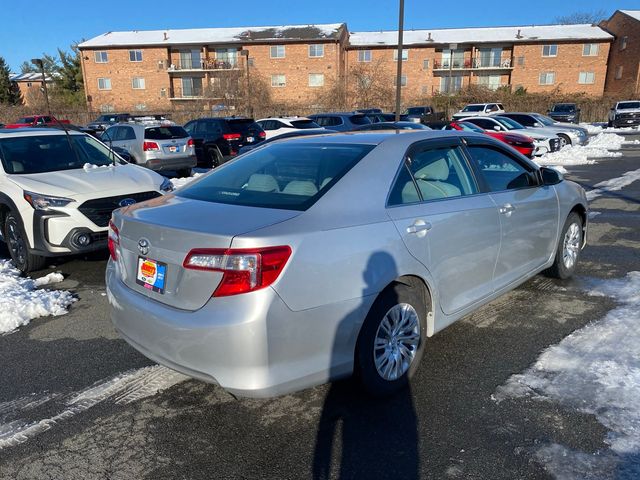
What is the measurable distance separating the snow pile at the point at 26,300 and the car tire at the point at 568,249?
4.84 meters

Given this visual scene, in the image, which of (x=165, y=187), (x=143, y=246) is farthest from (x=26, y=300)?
(x=143, y=246)

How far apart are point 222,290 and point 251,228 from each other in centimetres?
34

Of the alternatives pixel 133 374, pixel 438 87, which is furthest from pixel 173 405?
pixel 438 87

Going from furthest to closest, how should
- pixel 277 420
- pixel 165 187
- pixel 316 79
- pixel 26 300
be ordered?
pixel 316 79 < pixel 165 187 < pixel 26 300 < pixel 277 420

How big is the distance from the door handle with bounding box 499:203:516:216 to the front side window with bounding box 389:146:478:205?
0.94 ft

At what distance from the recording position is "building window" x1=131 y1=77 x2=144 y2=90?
2232 inches

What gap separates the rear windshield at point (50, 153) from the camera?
245 inches

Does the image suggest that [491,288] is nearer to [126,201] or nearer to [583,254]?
[583,254]

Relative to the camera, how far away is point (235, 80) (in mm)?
51656

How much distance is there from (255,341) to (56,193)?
410 centimetres

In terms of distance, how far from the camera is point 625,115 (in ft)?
112

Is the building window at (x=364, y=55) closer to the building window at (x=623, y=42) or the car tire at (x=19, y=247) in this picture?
the building window at (x=623, y=42)

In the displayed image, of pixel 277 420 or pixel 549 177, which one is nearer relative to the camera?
pixel 277 420

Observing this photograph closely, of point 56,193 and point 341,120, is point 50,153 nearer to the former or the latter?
point 56,193
